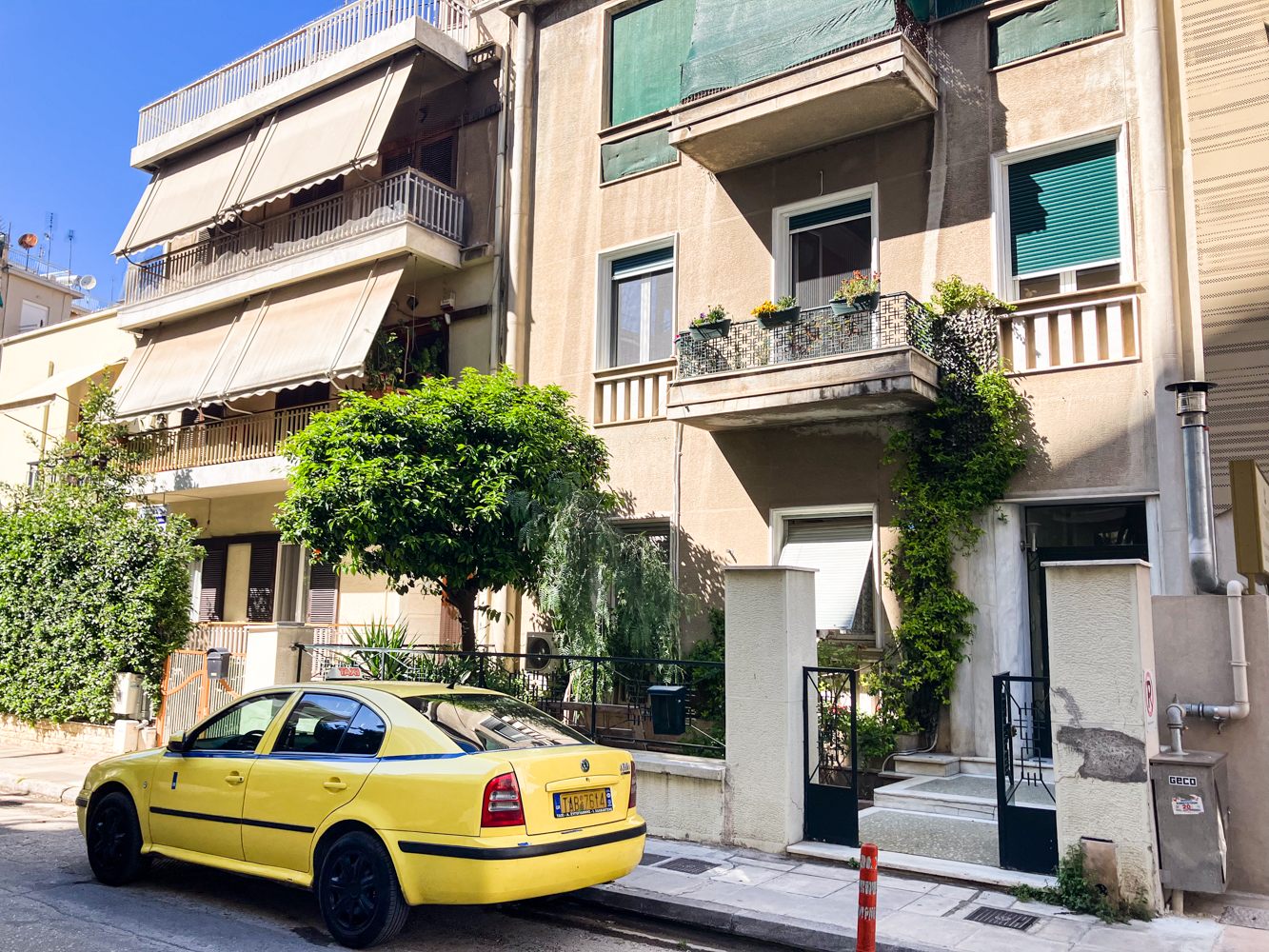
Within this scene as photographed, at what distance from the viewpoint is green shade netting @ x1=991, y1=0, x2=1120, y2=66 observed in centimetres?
1140

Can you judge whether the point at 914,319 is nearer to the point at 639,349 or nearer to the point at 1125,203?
the point at 1125,203

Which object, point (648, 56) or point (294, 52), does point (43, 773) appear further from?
point (294, 52)

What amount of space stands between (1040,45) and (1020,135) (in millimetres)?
1109

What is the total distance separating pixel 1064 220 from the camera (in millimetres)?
11469

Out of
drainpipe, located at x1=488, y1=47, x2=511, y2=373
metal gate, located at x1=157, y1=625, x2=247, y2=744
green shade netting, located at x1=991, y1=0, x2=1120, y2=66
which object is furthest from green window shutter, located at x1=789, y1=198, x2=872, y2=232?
metal gate, located at x1=157, y1=625, x2=247, y2=744

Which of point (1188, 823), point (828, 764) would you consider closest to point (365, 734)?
point (828, 764)

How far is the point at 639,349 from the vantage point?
49.9 ft

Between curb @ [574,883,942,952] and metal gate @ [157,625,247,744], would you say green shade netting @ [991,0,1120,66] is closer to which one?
curb @ [574,883,942,952]

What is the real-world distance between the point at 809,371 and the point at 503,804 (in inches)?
282

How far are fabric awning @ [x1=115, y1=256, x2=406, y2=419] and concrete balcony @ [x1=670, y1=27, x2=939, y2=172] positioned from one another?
6161 millimetres

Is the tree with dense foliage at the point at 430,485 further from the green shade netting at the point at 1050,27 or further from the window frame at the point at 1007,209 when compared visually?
the green shade netting at the point at 1050,27

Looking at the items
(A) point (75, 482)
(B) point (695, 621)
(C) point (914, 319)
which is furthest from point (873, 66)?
(A) point (75, 482)

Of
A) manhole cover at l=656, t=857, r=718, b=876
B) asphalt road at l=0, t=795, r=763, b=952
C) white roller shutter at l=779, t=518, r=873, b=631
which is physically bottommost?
asphalt road at l=0, t=795, r=763, b=952

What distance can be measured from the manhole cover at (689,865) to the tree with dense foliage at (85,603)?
10.0m
